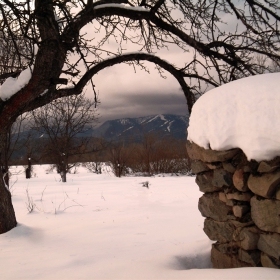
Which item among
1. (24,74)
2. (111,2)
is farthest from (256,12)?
(24,74)

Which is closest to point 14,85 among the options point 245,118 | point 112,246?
point 112,246

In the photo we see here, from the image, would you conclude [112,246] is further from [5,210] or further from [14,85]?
[14,85]

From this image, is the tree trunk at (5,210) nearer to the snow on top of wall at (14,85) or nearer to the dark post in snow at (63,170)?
the snow on top of wall at (14,85)

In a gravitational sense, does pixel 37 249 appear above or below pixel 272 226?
below

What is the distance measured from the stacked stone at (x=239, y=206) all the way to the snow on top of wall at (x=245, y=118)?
0.35ft

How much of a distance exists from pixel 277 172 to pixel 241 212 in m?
0.54

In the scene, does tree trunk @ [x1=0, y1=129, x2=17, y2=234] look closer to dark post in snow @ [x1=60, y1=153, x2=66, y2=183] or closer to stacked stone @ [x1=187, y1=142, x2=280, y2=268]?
stacked stone @ [x1=187, y1=142, x2=280, y2=268]

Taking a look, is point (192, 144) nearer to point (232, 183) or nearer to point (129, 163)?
point (232, 183)

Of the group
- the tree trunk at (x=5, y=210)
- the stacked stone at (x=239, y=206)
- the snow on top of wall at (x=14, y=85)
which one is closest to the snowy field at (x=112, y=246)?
the tree trunk at (x=5, y=210)

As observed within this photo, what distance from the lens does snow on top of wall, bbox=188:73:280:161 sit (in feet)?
6.54

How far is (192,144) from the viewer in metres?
2.93

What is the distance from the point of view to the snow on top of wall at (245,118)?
1.99 meters

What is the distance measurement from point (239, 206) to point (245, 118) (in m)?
0.78

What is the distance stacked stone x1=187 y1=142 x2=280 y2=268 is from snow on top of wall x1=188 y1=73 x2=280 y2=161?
0.11m
